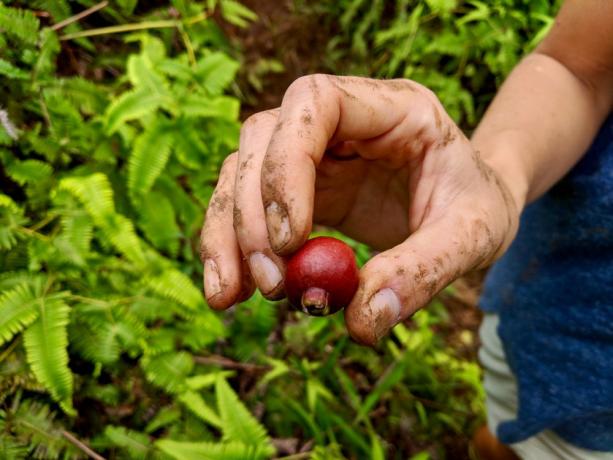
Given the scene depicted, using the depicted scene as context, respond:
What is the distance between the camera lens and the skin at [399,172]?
1.53 m

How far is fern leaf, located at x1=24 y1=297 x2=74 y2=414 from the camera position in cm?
250

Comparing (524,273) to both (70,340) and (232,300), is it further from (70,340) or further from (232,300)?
(70,340)

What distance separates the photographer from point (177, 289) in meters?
3.08

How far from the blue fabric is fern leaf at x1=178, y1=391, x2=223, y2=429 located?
5.26 ft

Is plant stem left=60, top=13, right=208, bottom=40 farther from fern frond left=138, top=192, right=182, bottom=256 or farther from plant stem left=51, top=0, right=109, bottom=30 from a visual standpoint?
fern frond left=138, top=192, right=182, bottom=256

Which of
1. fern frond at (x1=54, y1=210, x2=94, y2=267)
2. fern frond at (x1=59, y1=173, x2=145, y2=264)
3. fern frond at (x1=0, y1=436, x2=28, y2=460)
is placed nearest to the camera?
fern frond at (x1=0, y1=436, x2=28, y2=460)

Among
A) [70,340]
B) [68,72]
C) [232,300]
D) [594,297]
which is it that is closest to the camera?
[232,300]

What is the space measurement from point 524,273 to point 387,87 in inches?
64.5

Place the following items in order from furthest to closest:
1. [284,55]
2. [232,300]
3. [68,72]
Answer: [284,55] < [68,72] < [232,300]

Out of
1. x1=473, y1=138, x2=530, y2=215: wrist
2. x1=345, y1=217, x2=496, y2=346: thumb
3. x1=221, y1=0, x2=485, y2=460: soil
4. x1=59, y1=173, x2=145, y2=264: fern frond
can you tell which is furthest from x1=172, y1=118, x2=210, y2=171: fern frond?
x1=345, y1=217, x2=496, y2=346: thumb

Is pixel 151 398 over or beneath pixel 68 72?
beneath

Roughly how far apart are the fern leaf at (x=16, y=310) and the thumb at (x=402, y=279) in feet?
6.24

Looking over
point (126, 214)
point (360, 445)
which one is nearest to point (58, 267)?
point (126, 214)

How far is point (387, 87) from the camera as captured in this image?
179 cm
